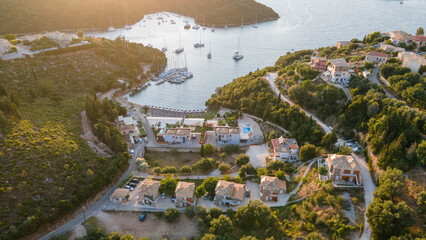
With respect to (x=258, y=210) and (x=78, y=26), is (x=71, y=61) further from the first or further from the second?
(x=78, y=26)

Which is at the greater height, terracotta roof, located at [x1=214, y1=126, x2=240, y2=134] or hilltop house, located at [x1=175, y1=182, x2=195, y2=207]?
terracotta roof, located at [x1=214, y1=126, x2=240, y2=134]

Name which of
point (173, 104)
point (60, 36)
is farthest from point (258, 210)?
point (60, 36)

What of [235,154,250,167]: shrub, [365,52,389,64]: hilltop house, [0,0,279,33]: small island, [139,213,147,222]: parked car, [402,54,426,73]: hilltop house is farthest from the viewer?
[0,0,279,33]: small island

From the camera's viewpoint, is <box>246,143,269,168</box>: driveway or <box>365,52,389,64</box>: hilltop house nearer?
<box>246,143,269,168</box>: driveway

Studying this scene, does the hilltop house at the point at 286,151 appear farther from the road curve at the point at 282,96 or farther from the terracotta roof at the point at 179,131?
the terracotta roof at the point at 179,131

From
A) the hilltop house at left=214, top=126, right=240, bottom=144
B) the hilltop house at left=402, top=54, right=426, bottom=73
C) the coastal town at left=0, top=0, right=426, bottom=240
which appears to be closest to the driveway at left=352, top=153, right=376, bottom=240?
the coastal town at left=0, top=0, right=426, bottom=240

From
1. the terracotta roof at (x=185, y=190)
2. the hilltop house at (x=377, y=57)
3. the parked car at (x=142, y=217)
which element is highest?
the hilltop house at (x=377, y=57)

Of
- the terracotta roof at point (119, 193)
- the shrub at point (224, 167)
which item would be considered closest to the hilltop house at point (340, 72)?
the shrub at point (224, 167)

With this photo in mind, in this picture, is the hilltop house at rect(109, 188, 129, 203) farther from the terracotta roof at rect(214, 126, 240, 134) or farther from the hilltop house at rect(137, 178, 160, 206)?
the terracotta roof at rect(214, 126, 240, 134)
